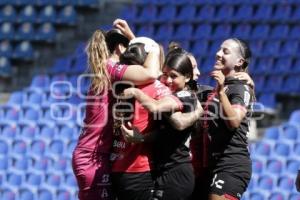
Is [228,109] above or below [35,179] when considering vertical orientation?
above

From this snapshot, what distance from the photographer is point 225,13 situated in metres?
11.9

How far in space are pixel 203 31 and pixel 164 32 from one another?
67 centimetres

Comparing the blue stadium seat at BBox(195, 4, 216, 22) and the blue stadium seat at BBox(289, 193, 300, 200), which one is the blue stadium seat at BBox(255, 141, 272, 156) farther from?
the blue stadium seat at BBox(195, 4, 216, 22)

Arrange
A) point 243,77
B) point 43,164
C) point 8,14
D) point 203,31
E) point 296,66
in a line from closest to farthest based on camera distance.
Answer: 1. point 243,77
2. point 43,164
3. point 296,66
4. point 203,31
5. point 8,14

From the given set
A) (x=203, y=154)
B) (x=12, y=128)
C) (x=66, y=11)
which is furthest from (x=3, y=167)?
(x=203, y=154)

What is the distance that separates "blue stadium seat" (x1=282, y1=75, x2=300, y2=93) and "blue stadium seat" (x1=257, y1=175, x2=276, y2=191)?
2038 mm

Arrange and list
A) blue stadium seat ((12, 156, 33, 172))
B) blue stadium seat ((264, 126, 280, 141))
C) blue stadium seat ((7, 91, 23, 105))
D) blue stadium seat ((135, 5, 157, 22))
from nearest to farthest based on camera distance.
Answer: blue stadium seat ((264, 126, 280, 141)), blue stadium seat ((12, 156, 33, 172)), blue stadium seat ((7, 91, 23, 105)), blue stadium seat ((135, 5, 157, 22))

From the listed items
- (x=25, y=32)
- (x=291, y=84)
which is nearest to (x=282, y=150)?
(x=291, y=84)

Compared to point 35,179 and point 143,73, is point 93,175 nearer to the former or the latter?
point 143,73

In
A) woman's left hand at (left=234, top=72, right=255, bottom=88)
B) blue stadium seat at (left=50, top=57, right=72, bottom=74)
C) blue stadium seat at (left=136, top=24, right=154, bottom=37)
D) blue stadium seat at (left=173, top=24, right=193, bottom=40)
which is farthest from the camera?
blue stadium seat at (left=136, top=24, right=154, bottom=37)

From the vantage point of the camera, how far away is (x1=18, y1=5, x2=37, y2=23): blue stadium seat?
12953 millimetres

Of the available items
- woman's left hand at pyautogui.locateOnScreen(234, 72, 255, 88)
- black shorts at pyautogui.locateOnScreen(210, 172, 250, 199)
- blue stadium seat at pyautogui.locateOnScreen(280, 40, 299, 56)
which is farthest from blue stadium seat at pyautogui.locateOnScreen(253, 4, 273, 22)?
black shorts at pyautogui.locateOnScreen(210, 172, 250, 199)

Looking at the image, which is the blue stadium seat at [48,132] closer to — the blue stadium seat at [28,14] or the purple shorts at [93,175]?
the blue stadium seat at [28,14]

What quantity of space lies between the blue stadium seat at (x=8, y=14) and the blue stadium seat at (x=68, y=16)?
2.42 feet
